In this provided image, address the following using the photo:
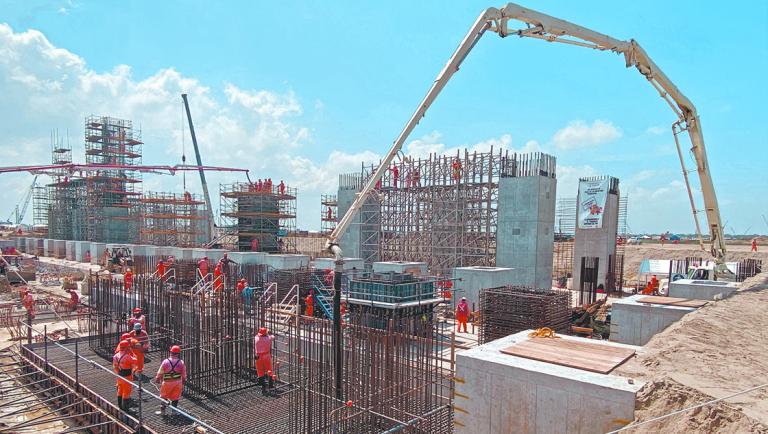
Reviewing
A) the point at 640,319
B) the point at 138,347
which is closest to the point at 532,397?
the point at 640,319

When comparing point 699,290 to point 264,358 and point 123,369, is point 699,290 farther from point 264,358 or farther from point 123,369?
point 123,369

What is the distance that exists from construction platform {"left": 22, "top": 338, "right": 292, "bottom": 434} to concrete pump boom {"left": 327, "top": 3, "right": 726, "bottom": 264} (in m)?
4.18

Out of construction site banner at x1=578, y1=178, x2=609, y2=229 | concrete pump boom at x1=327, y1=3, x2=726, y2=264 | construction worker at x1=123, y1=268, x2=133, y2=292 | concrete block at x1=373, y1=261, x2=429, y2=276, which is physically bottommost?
construction worker at x1=123, y1=268, x2=133, y2=292

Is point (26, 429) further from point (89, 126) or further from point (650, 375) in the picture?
point (89, 126)

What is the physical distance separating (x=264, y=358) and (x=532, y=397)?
6323 millimetres

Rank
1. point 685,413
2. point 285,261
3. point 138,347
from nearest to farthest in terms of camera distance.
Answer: point 685,413 → point 138,347 → point 285,261

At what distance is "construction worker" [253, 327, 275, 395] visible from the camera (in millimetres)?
9500

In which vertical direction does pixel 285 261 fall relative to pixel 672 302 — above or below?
below

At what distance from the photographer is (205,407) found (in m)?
9.16

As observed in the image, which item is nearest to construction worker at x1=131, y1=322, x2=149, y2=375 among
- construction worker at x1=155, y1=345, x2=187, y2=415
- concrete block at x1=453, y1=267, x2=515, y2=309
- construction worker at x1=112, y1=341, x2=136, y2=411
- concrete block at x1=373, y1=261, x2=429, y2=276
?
construction worker at x1=112, y1=341, x2=136, y2=411

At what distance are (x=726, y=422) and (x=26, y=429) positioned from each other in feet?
39.8

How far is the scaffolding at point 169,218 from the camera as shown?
41.7 meters

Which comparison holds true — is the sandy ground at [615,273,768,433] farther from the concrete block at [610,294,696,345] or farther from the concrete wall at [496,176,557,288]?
the concrete wall at [496,176,557,288]

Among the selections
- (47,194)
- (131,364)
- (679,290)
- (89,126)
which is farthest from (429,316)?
(47,194)
